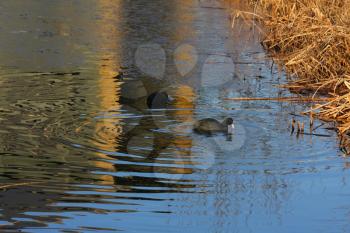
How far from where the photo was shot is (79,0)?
26.1 metres

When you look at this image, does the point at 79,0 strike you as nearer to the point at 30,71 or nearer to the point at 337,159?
the point at 30,71

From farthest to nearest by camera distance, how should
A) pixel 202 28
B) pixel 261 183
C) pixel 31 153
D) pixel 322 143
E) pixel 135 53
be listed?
pixel 202 28 < pixel 135 53 < pixel 322 143 < pixel 31 153 < pixel 261 183

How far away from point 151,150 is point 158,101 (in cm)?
256

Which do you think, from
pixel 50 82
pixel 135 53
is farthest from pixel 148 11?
pixel 50 82

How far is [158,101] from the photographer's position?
11195 millimetres

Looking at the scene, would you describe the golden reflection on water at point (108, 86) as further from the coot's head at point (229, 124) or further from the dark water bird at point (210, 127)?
the coot's head at point (229, 124)

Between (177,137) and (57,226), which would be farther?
(177,137)

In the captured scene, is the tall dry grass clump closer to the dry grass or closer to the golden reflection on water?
the dry grass

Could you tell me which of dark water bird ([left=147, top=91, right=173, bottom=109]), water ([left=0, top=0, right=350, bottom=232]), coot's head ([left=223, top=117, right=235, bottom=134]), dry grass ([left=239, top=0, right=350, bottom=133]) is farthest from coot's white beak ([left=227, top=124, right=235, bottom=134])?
dark water bird ([left=147, top=91, right=173, bottom=109])

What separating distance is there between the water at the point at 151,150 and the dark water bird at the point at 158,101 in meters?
0.15

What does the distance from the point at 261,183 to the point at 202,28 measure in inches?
517

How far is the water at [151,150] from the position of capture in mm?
6582

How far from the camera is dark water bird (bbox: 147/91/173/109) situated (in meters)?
A: 11.1

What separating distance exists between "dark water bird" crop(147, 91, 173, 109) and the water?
0.50 feet
